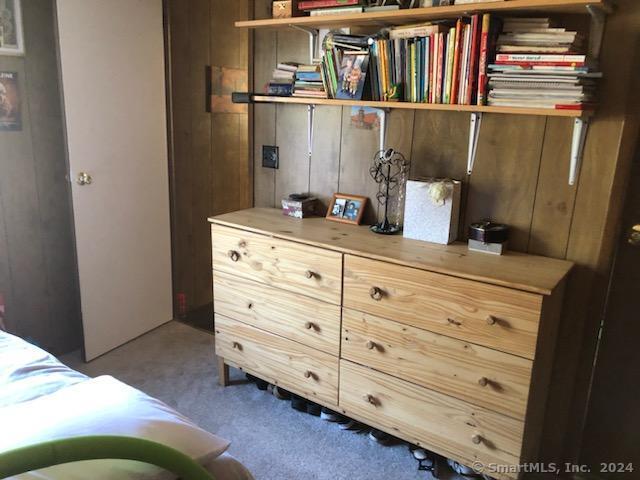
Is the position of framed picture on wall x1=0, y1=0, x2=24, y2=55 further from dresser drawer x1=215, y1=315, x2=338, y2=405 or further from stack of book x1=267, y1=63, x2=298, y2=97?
dresser drawer x1=215, y1=315, x2=338, y2=405

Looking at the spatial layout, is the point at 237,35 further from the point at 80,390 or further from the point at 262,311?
the point at 80,390

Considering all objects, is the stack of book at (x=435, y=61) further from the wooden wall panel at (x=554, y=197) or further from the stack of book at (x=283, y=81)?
the stack of book at (x=283, y=81)

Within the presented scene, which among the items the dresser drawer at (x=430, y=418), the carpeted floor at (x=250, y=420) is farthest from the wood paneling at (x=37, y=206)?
the dresser drawer at (x=430, y=418)

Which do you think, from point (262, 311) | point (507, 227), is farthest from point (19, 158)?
point (507, 227)

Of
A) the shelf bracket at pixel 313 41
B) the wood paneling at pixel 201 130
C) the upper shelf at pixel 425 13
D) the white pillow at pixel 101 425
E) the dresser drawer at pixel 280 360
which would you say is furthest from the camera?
the wood paneling at pixel 201 130

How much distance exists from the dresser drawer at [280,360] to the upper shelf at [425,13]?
1.36 meters

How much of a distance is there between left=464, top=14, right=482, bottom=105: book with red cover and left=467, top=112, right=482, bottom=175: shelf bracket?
15cm

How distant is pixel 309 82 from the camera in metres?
2.22

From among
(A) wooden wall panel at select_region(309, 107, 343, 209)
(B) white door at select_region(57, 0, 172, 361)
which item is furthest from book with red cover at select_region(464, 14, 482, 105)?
(B) white door at select_region(57, 0, 172, 361)

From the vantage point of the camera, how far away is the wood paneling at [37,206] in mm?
2432

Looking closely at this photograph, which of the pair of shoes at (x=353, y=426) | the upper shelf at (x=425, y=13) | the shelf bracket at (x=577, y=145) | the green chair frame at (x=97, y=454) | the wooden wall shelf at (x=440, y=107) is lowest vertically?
the pair of shoes at (x=353, y=426)

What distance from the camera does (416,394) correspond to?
1.91m

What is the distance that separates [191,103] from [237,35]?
2.00 ft

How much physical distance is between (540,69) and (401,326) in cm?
100
